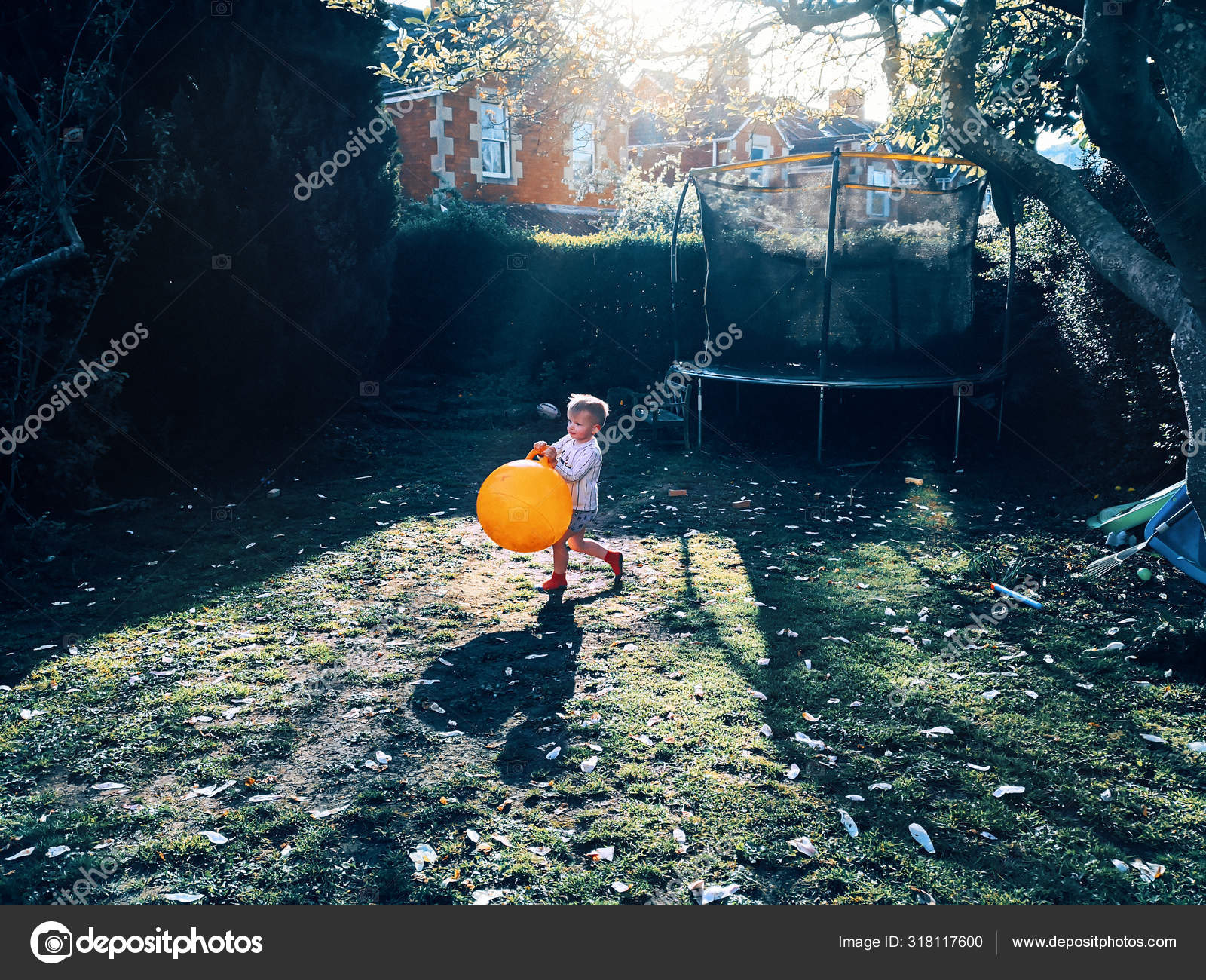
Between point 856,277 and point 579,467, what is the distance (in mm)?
6262

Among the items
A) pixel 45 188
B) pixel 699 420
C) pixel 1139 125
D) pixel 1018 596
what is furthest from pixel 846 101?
pixel 45 188

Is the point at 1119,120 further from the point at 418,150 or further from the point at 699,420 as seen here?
the point at 418,150

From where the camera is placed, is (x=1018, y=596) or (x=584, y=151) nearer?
(x=1018, y=596)

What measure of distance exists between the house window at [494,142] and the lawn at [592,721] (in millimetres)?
16070

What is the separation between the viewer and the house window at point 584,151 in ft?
77.3

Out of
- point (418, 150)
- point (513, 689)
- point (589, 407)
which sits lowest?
point (513, 689)

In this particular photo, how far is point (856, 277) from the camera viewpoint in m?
10.6

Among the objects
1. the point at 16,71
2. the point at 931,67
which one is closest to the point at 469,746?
the point at 16,71

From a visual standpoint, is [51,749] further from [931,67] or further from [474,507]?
[931,67]

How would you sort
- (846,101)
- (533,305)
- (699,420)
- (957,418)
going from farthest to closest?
(533,305) < (846,101) < (699,420) < (957,418)

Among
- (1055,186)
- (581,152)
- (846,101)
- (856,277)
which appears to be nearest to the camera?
(1055,186)

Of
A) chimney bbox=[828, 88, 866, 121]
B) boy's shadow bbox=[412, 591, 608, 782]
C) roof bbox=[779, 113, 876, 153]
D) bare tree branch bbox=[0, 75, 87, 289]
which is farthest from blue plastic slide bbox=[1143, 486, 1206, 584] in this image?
roof bbox=[779, 113, 876, 153]

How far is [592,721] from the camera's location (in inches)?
164

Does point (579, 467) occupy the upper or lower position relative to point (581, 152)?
lower
